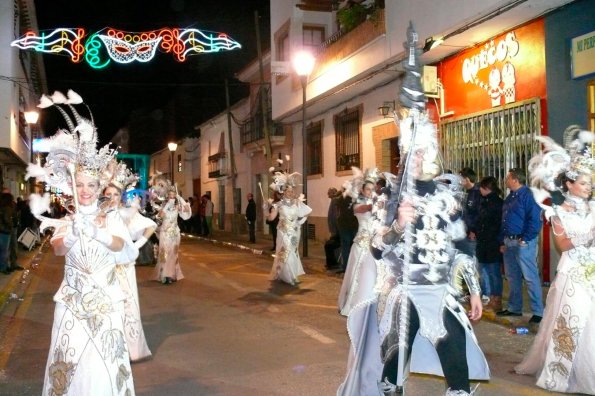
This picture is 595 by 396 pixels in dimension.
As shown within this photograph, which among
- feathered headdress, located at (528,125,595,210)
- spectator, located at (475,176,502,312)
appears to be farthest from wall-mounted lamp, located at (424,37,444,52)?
feathered headdress, located at (528,125,595,210)

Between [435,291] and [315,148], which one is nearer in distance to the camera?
[435,291]

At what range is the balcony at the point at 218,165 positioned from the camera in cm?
3309

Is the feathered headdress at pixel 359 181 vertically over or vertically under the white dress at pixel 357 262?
over

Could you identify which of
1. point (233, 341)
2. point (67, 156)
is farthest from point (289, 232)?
point (67, 156)

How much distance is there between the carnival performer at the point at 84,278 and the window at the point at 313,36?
16.9 m

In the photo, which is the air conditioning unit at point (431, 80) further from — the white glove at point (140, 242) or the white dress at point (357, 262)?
the white glove at point (140, 242)

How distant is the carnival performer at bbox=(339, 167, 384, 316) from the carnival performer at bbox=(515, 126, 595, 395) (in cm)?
245

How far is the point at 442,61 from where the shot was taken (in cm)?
1400

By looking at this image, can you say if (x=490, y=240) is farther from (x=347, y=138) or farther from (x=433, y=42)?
(x=347, y=138)

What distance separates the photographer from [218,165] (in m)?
34.5

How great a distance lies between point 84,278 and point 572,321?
3.83 meters

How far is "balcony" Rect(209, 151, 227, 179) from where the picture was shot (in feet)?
109

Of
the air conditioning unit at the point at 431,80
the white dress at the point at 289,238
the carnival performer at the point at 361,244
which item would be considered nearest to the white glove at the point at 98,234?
the carnival performer at the point at 361,244

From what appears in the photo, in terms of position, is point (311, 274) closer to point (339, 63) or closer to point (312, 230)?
point (339, 63)
